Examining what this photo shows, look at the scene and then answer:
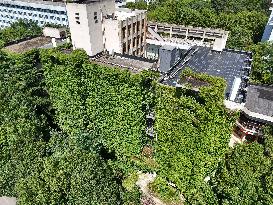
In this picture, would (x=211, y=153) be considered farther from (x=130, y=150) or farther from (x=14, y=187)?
(x=14, y=187)

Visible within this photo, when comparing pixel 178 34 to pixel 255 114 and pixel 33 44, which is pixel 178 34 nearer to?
pixel 33 44

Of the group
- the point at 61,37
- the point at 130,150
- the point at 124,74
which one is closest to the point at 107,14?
the point at 61,37

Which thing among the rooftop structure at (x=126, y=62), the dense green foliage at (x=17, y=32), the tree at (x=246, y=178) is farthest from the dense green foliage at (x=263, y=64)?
the dense green foliage at (x=17, y=32)

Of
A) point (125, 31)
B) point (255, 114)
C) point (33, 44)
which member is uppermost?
point (125, 31)

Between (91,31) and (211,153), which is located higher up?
(91,31)

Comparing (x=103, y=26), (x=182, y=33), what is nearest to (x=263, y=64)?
(x=182, y=33)
